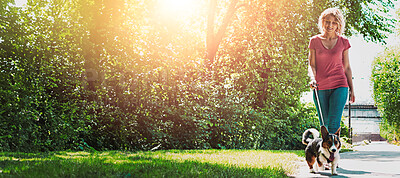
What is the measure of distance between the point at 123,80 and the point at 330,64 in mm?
5935

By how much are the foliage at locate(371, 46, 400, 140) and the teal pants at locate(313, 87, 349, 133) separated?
2177 centimetres

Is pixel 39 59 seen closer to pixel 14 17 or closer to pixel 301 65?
pixel 14 17

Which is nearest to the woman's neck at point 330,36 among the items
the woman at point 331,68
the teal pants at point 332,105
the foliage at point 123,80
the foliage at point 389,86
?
the woman at point 331,68

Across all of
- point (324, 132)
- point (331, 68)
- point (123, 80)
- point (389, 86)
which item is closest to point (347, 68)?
point (331, 68)

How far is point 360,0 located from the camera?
53.0 ft

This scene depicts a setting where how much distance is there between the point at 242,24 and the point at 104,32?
7106mm

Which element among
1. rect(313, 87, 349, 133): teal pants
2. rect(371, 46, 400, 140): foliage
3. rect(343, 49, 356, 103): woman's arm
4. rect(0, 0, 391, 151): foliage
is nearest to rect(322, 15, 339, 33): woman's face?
rect(343, 49, 356, 103): woman's arm

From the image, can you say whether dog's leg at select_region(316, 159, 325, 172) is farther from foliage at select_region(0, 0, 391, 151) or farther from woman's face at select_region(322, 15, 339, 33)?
foliage at select_region(0, 0, 391, 151)

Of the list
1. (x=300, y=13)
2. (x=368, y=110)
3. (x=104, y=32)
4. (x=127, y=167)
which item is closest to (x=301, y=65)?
(x=300, y=13)

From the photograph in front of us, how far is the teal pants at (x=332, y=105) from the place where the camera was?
5.09m

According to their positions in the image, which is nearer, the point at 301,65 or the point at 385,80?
the point at 301,65

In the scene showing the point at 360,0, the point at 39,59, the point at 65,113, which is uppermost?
the point at 360,0

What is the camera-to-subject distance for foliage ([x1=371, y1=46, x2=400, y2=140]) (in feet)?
79.7

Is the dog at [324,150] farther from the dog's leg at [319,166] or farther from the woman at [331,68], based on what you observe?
the woman at [331,68]
